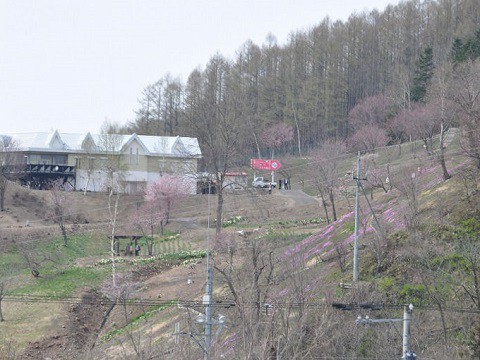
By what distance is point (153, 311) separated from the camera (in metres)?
32.7

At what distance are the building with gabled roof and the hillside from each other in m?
9.45

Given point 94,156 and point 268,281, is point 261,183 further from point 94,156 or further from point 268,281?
point 268,281

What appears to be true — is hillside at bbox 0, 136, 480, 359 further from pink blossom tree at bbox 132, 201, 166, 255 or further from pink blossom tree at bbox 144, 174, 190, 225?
pink blossom tree at bbox 144, 174, 190, 225

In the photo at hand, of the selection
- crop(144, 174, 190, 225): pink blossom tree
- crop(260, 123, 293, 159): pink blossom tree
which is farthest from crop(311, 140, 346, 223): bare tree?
crop(260, 123, 293, 159): pink blossom tree

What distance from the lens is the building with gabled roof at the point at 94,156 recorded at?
62.1 metres

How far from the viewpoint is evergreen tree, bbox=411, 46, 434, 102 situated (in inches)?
2515

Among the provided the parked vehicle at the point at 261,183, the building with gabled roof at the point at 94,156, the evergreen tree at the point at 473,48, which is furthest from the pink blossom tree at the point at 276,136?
the evergreen tree at the point at 473,48

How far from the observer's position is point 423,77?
64750 mm

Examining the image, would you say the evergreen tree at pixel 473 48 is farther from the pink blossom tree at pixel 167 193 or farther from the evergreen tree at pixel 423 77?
the pink blossom tree at pixel 167 193

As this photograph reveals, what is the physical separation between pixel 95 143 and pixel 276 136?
17.0 meters

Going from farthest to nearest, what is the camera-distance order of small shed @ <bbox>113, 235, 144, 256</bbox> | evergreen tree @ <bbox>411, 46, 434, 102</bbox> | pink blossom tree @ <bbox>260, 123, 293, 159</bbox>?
1. pink blossom tree @ <bbox>260, 123, 293, 159</bbox>
2. evergreen tree @ <bbox>411, 46, 434, 102</bbox>
3. small shed @ <bbox>113, 235, 144, 256</bbox>

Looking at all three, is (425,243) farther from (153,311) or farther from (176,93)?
(176,93)

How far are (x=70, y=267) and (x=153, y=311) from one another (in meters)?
9.76

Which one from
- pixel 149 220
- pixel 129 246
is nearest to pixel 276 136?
pixel 149 220
